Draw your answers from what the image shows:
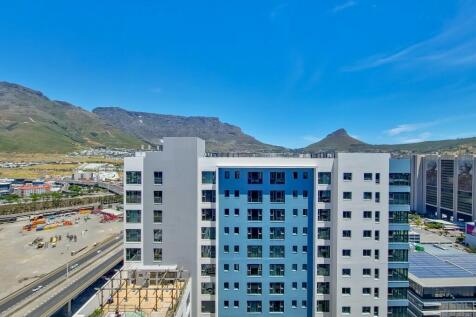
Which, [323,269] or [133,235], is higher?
[133,235]

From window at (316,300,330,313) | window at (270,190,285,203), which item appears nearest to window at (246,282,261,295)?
window at (316,300,330,313)

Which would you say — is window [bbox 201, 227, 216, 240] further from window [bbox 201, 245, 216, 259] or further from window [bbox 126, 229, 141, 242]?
window [bbox 126, 229, 141, 242]

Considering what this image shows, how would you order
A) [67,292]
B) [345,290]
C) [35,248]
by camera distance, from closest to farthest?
[345,290]
[67,292]
[35,248]

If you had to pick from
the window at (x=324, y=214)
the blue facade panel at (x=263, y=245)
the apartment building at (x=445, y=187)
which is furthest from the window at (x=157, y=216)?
the apartment building at (x=445, y=187)

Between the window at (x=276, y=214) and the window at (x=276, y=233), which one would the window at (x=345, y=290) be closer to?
the window at (x=276, y=233)

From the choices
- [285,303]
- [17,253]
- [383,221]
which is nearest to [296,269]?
[285,303]

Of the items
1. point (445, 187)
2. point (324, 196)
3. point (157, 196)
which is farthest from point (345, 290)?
point (445, 187)

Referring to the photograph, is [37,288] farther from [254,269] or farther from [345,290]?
[345,290]
